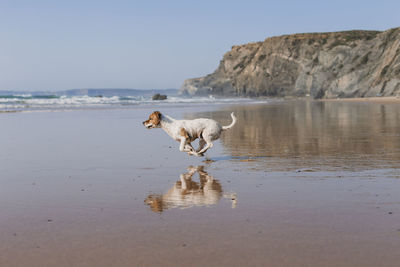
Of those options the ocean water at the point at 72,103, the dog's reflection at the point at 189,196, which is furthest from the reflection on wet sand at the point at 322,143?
the ocean water at the point at 72,103

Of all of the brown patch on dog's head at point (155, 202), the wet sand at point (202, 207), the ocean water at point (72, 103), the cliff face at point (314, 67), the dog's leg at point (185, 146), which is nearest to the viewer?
the wet sand at point (202, 207)

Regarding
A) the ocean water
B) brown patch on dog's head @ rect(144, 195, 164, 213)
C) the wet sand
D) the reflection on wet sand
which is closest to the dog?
the wet sand

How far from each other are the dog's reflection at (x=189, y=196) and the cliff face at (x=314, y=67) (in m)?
49.4

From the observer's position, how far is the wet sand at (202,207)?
426cm

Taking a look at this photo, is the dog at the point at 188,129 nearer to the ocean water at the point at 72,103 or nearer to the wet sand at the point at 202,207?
the wet sand at the point at 202,207

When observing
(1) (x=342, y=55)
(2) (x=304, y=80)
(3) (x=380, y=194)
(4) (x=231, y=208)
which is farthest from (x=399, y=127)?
(2) (x=304, y=80)

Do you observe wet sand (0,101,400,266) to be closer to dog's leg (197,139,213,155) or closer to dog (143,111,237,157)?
dog's leg (197,139,213,155)

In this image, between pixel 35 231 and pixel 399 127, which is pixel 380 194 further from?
pixel 399 127

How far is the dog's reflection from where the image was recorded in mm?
6234

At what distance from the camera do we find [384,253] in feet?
13.7

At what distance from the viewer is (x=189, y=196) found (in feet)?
22.3

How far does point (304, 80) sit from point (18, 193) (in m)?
85.2

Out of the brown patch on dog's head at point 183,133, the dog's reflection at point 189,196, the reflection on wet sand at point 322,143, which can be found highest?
the brown patch on dog's head at point 183,133

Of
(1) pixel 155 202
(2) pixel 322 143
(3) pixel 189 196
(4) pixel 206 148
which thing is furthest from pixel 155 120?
(2) pixel 322 143
